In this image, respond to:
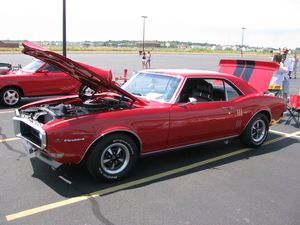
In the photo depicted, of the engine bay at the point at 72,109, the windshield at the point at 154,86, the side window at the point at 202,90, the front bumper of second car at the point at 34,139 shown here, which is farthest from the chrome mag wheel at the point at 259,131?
the front bumper of second car at the point at 34,139

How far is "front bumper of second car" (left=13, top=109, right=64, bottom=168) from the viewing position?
4160 mm

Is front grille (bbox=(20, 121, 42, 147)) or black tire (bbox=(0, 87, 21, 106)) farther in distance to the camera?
black tire (bbox=(0, 87, 21, 106))

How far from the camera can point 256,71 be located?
7691mm

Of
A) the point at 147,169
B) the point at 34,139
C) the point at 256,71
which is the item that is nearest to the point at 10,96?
the point at 34,139

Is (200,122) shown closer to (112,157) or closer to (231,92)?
(231,92)

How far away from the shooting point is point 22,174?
4.84m

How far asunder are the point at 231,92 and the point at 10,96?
6706 millimetres

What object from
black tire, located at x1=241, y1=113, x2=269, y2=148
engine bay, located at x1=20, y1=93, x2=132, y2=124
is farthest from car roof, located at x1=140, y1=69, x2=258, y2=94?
engine bay, located at x1=20, y1=93, x2=132, y2=124

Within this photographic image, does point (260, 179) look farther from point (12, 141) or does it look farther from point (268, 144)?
point (12, 141)

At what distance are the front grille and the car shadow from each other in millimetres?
552

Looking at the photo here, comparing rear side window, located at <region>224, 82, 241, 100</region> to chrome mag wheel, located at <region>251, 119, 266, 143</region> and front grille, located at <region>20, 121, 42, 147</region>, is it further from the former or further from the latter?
front grille, located at <region>20, 121, 42, 147</region>

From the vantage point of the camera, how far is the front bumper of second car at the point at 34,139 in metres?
4.16

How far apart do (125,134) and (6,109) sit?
20.3 feet

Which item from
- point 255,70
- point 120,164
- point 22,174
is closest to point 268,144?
point 255,70
